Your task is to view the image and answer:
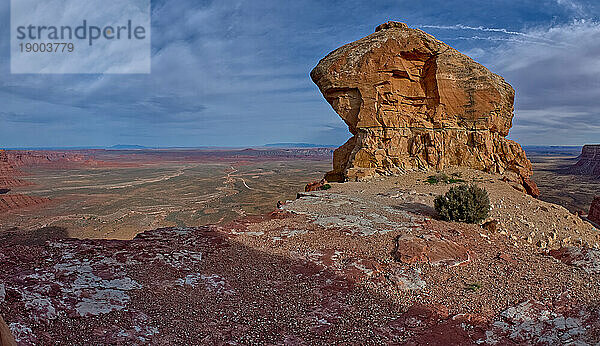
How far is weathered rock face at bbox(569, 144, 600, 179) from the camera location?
69.8 m

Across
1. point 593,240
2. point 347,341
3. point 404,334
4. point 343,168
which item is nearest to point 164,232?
point 347,341

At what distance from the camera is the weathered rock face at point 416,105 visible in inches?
667

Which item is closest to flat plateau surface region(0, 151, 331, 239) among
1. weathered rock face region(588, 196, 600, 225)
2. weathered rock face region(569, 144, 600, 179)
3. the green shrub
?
the green shrub

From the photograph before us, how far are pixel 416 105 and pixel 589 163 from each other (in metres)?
82.8

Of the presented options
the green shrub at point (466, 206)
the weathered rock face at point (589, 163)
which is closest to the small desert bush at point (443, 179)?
the green shrub at point (466, 206)

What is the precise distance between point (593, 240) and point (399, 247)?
7.21 meters

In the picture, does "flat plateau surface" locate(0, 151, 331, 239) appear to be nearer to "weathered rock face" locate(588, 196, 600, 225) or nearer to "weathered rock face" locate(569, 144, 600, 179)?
"weathered rock face" locate(588, 196, 600, 225)

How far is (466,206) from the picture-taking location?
28.6 feet

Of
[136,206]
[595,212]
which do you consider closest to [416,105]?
[595,212]

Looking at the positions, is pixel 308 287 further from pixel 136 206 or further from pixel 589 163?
pixel 589 163

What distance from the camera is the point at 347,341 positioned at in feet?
12.9

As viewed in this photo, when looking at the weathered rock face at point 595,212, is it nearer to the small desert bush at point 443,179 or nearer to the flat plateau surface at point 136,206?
the small desert bush at point 443,179

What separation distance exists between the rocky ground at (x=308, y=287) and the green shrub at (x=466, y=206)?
52cm

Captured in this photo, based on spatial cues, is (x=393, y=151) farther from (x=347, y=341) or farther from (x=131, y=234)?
(x=131, y=234)
